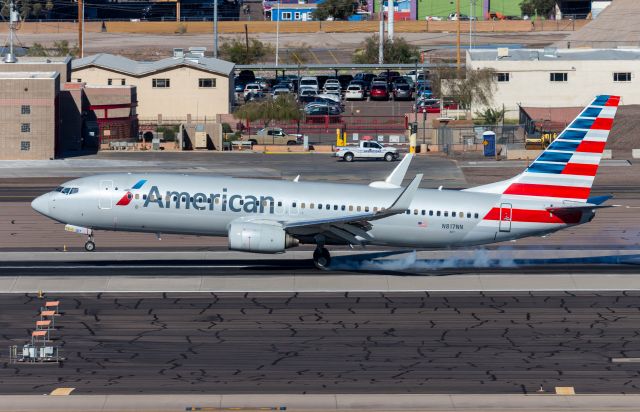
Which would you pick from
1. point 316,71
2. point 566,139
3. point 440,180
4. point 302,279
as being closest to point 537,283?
point 566,139

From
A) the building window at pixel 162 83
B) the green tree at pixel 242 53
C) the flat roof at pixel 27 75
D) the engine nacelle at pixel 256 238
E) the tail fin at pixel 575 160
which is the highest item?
the green tree at pixel 242 53

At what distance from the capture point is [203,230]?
4625cm

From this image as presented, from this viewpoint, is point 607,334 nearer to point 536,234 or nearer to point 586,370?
point 586,370

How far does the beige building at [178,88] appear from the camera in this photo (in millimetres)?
114375

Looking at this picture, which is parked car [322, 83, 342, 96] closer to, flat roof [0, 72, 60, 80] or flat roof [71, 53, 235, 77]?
flat roof [71, 53, 235, 77]

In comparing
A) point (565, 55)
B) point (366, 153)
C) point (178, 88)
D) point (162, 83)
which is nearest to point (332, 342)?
point (366, 153)

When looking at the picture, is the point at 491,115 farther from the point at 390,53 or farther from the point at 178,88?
the point at 390,53

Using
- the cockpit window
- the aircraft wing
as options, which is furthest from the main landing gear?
the cockpit window

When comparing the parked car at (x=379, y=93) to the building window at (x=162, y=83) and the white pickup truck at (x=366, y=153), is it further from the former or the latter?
the white pickup truck at (x=366, y=153)

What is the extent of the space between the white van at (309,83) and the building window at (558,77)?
98.5 ft

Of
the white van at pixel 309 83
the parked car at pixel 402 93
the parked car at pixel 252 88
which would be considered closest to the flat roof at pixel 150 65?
the parked car at pixel 252 88

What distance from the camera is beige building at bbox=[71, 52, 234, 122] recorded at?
11438cm

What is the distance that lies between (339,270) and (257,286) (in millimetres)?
4797

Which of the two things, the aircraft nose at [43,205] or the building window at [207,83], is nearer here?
the aircraft nose at [43,205]
